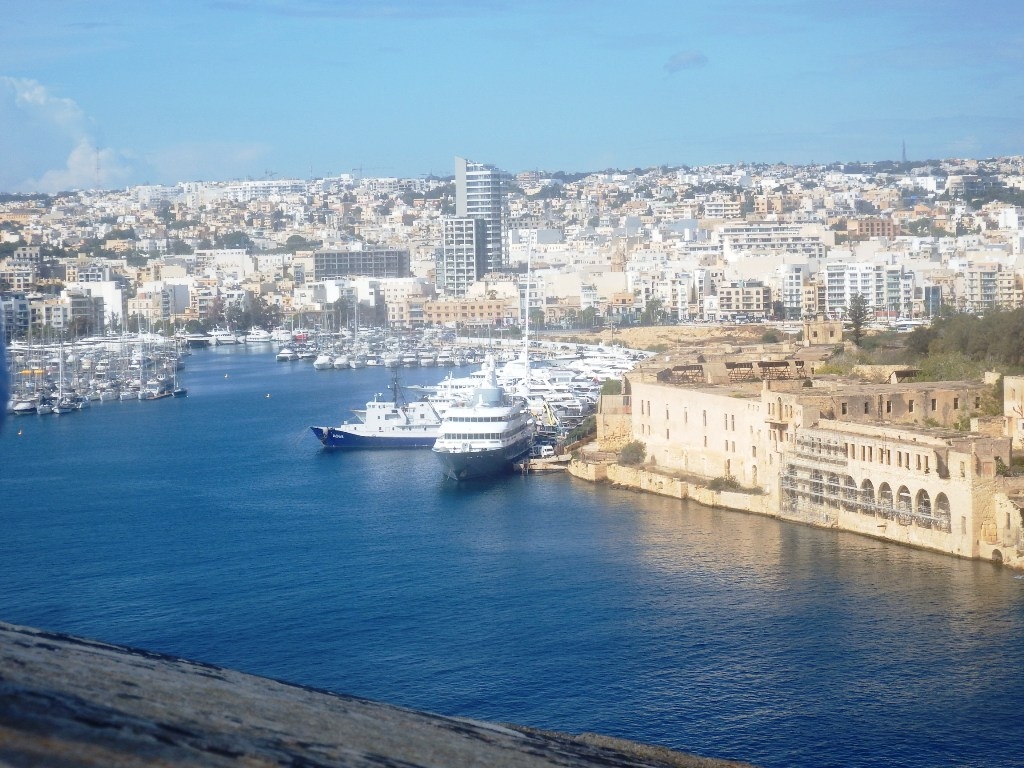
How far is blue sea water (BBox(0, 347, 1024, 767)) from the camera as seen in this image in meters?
5.41

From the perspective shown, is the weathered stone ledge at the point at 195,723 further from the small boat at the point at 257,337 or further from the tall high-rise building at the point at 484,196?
the tall high-rise building at the point at 484,196

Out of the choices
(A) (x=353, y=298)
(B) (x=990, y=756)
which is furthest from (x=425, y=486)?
(A) (x=353, y=298)

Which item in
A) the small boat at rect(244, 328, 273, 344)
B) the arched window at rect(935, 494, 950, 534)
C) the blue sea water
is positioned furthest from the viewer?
the small boat at rect(244, 328, 273, 344)

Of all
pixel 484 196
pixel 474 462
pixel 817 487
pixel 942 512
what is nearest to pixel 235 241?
pixel 484 196

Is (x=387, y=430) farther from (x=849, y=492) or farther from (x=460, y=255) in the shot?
(x=460, y=255)

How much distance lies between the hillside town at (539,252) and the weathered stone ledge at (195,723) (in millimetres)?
19442

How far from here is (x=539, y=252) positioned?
128ft

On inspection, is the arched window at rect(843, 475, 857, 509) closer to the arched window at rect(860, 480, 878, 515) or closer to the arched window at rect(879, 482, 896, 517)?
the arched window at rect(860, 480, 878, 515)

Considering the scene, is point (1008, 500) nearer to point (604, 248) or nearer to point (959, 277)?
point (959, 277)

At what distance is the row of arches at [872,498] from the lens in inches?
323

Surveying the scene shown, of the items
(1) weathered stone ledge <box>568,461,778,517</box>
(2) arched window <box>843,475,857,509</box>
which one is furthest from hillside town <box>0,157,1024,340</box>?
(2) arched window <box>843,475,857,509</box>

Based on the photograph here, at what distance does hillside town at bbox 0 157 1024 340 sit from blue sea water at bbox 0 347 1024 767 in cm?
1218

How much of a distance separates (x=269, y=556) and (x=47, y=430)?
337 inches

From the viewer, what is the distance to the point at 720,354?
14102mm
